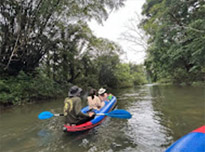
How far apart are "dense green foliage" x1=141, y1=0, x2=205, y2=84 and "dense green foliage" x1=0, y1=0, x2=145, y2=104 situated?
10.9ft

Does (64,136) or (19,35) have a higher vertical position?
(19,35)

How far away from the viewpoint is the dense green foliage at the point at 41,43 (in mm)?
9508

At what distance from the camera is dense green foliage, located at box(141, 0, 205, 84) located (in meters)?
8.41

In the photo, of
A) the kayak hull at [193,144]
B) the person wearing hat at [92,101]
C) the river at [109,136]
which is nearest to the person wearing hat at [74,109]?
the river at [109,136]

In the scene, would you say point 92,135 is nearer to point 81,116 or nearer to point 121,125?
point 81,116

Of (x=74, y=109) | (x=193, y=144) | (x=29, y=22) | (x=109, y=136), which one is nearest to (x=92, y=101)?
(x=74, y=109)

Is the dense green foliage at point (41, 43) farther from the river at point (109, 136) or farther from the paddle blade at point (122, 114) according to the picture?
the paddle blade at point (122, 114)

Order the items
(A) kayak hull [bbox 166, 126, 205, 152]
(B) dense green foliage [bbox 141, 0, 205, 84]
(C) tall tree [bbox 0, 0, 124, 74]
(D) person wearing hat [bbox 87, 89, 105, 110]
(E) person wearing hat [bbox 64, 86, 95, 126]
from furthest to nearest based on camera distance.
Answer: (C) tall tree [bbox 0, 0, 124, 74] → (B) dense green foliage [bbox 141, 0, 205, 84] → (D) person wearing hat [bbox 87, 89, 105, 110] → (E) person wearing hat [bbox 64, 86, 95, 126] → (A) kayak hull [bbox 166, 126, 205, 152]

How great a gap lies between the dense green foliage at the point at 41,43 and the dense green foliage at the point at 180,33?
3315 mm

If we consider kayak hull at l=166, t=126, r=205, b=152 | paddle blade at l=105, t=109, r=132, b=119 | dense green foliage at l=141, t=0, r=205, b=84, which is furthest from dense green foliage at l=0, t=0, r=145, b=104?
kayak hull at l=166, t=126, r=205, b=152

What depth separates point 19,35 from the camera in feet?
31.8

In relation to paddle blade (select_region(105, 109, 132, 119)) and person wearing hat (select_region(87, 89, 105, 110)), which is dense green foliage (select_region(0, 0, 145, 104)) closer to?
person wearing hat (select_region(87, 89, 105, 110))

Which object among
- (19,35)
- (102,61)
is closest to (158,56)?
(102,61)

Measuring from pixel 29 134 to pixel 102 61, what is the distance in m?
16.7
